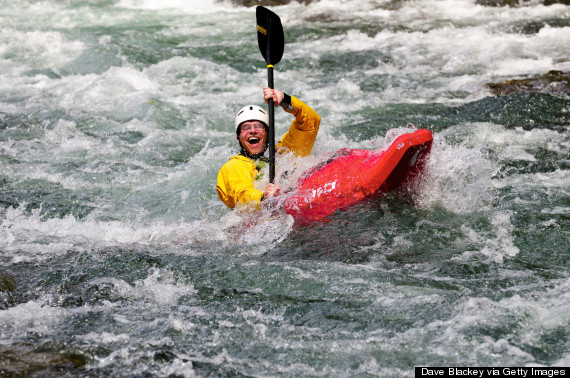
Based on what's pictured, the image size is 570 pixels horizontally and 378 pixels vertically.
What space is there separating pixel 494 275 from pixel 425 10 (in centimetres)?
965

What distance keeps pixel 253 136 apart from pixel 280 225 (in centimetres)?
90

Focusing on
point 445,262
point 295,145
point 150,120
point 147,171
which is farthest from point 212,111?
point 445,262

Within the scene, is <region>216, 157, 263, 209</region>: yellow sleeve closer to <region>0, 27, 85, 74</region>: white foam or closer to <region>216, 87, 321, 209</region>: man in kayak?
<region>216, 87, 321, 209</region>: man in kayak

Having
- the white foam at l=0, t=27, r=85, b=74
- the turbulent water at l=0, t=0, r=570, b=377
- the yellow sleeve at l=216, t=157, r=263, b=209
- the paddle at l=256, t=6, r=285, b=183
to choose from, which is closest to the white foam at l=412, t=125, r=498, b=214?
the turbulent water at l=0, t=0, r=570, b=377

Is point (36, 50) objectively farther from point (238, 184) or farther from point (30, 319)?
point (30, 319)

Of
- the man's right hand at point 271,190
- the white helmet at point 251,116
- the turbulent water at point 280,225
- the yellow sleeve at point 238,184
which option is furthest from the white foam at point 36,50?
the man's right hand at point 271,190

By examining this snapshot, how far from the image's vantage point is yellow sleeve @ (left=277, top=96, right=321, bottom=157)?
5551 mm

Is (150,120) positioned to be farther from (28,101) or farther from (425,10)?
(425,10)

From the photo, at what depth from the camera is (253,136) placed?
5543 millimetres

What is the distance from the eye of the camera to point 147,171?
23.3 ft

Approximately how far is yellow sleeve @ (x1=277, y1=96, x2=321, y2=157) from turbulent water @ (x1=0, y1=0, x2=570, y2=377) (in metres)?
0.30

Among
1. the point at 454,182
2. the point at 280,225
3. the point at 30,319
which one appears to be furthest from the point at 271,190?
the point at 30,319

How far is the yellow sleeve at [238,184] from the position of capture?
16.6 feet

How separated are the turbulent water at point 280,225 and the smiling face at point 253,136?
2.03 feet
